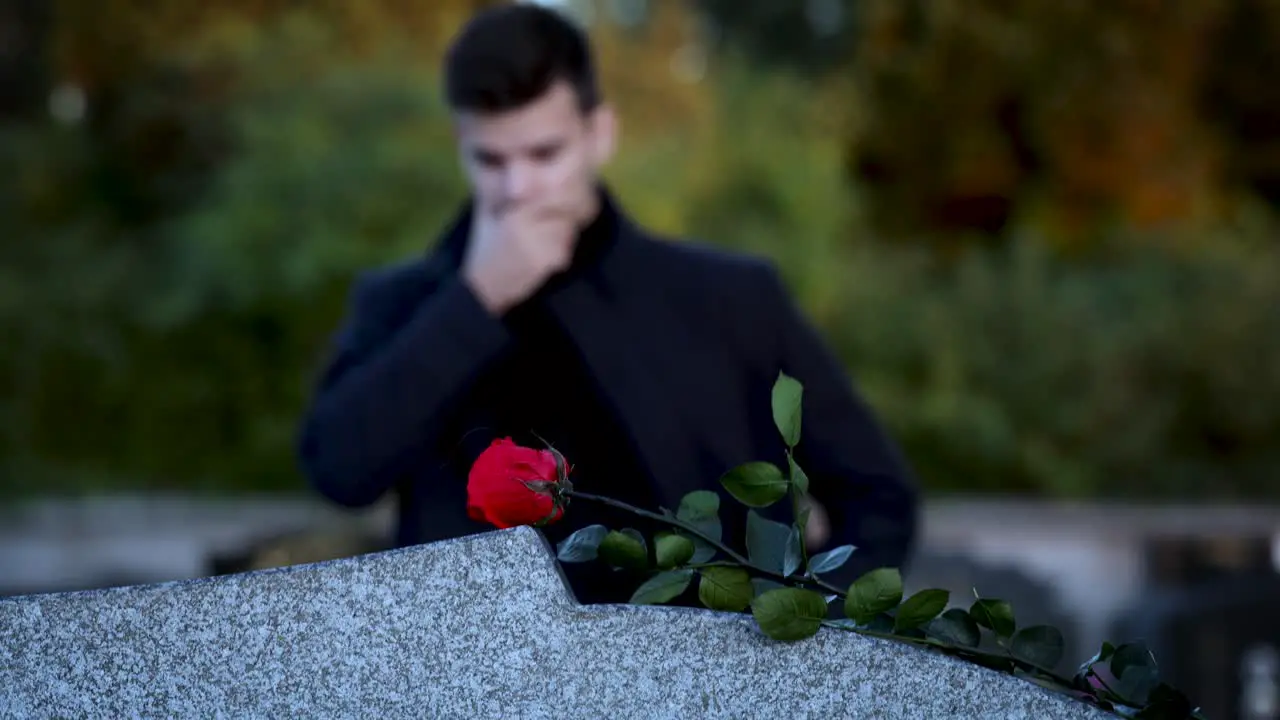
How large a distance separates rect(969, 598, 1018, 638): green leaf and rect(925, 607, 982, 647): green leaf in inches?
0.4

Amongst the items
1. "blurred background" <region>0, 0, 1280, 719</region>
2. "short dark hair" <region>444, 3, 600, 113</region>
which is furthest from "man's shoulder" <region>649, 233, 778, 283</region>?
"blurred background" <region>0, 0, 1280, 719</region>

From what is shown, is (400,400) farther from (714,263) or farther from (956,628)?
(956,628)

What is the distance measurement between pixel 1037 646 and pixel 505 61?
3.86ft

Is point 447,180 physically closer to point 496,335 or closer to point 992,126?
point 992,126

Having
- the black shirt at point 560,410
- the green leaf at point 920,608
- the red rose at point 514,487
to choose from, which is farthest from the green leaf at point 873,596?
the black shirt at point 560,410

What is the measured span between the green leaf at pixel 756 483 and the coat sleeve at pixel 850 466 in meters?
0.81

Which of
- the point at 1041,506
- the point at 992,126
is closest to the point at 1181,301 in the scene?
the point at 992,126

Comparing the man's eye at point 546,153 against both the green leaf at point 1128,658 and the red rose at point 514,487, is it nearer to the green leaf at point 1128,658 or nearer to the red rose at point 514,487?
the red rose at point 514,487

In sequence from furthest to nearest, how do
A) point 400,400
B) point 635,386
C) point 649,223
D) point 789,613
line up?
1. point 649,223
2. point 635,386
3. point 400,400
4. point 789,613

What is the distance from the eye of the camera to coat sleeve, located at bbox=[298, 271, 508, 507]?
6.95 feet

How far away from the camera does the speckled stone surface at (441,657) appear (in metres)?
1.22

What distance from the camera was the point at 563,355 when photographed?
2.23 metres

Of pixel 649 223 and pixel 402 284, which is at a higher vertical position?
pixel 402 284

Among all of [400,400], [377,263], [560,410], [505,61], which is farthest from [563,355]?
[377,263]
